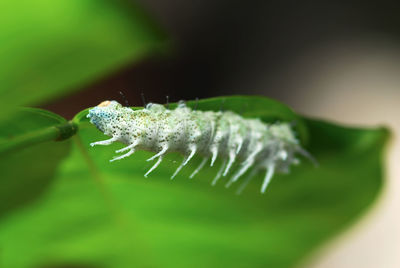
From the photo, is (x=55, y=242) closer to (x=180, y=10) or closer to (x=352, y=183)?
(x=352, y=183)

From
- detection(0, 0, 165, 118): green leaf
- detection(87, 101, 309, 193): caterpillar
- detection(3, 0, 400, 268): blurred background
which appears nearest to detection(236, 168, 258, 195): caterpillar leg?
detection(87, 101, 309, 193): caterpillar

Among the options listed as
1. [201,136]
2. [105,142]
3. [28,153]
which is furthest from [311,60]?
[28,153]

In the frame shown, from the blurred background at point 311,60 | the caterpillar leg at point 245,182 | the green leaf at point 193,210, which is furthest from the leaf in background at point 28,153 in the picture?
the blurred background at point 311,60

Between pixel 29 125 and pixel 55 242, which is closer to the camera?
pixel 29 125

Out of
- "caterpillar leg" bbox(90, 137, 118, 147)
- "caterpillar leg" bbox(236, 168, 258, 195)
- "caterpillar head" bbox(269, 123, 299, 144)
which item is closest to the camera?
"caterpillar leg" bbox(90, 137, 118, 147)

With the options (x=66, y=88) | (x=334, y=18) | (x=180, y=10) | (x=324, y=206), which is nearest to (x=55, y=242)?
(x=66, y=88)

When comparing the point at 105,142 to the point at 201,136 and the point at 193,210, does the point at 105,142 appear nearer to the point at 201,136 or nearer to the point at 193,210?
the point at 201,136

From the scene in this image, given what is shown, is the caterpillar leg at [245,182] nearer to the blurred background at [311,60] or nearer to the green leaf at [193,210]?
the green leaf at [193,210]

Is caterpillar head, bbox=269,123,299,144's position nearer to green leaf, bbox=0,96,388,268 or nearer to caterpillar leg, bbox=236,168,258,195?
green leaf, bbox=0,96,388,268
